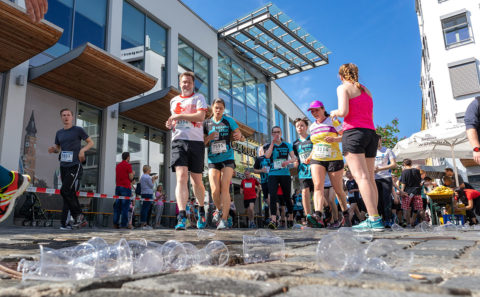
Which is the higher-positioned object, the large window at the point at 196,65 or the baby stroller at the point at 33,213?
the large window at the point at 196,65

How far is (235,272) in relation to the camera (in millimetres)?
1213

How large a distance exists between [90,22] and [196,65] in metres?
6.33

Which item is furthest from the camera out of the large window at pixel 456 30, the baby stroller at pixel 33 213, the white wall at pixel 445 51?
the large window at pixel 456 30

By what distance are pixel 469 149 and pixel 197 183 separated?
10.1 metres

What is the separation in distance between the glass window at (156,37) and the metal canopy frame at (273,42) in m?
4.31

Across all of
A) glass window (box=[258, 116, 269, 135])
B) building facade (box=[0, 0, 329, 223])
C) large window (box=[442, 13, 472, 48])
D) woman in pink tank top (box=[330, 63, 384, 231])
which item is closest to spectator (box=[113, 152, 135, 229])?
building facade (box=[0, 0, 329, 223])

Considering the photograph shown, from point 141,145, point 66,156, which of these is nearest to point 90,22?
point 141,145

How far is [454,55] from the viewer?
22.9 metres

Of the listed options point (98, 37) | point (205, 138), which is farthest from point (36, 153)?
point (205, 138)

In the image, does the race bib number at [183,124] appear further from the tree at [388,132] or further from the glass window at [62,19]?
the tree at [388,132]

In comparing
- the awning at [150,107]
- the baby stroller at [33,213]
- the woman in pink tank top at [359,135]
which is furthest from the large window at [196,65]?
the woman in pink tank top at [359,135]

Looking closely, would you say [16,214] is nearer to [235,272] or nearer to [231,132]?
[231,132]

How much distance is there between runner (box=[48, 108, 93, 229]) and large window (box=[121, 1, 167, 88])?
7034 millimetres

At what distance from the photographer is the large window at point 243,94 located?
64.6 feet
